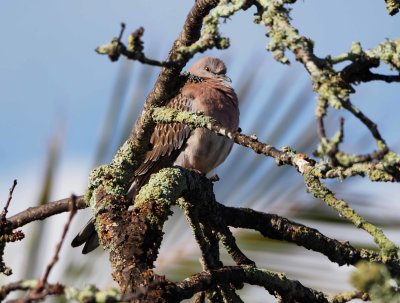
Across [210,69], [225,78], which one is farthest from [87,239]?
[210,69]

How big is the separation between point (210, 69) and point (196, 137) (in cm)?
147

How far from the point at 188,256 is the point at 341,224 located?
2.51 ft

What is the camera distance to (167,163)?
739cm

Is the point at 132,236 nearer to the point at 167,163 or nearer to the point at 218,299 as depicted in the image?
the point at 218,299

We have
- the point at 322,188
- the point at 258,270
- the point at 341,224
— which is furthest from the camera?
the point at 341,224

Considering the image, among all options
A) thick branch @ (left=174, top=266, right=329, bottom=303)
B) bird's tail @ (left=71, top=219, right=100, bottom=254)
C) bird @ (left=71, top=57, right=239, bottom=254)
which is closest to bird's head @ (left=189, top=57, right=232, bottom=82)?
bird @ (left=71, top=57, right=239, bottom=254)

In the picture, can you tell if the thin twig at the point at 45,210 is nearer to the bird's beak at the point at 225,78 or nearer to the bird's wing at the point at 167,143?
the bird's wing at the point at 167,143

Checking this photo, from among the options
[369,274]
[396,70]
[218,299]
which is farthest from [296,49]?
[218,299]

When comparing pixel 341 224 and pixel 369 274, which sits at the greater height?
pixel 341 224

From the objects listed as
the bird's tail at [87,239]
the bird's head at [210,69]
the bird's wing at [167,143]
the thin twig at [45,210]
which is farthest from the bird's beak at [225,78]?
the thin twig at [45,210]

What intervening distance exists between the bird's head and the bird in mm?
387

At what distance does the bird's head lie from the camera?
852 cm

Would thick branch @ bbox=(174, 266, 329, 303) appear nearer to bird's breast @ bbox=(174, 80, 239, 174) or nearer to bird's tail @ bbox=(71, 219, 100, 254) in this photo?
bird's tail @ bbox=(71, 219, 100, 254)

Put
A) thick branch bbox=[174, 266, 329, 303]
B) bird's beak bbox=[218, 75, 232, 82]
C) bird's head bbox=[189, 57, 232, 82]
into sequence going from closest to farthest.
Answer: thick branch bbox=[174, 266, 329, 303]
bird's beak bbox=[218, 75, 232, 82]
bird's head bbox=[189, 57, 232, 82]
